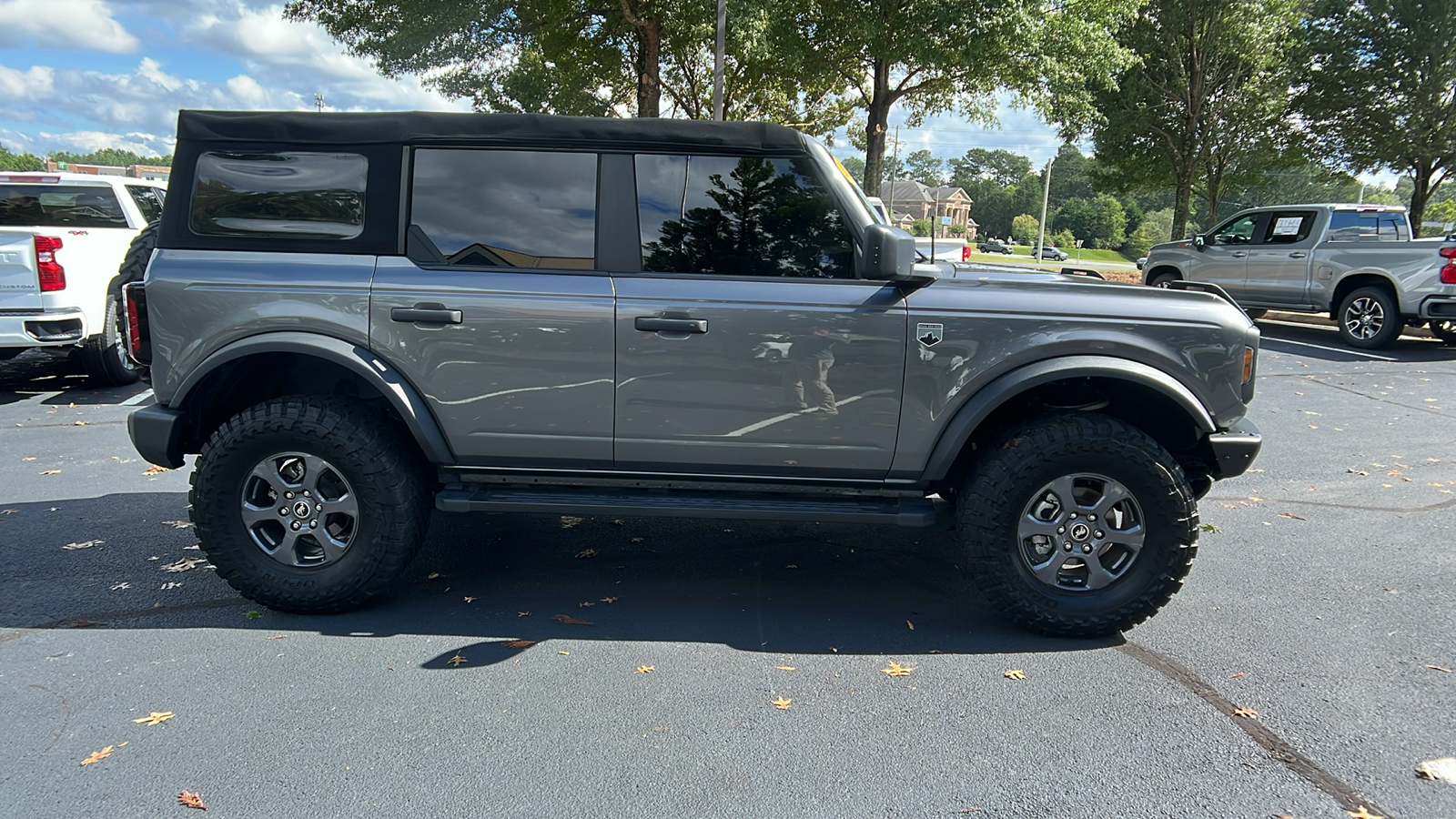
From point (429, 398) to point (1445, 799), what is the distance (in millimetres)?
3688

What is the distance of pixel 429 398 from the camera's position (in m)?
3.71

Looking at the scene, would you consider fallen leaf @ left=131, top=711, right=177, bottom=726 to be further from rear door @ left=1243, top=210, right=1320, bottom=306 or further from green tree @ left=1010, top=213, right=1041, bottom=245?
green tree @ left=1010, top=213, right=1041, bottom=245

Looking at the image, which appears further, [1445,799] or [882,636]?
[882,636]

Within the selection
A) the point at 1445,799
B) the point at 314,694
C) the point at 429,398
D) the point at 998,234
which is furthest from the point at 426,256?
the point at 998,234

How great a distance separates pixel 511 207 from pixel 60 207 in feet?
23.8

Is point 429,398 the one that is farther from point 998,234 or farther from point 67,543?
point 998,234

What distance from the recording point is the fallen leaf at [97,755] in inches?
109

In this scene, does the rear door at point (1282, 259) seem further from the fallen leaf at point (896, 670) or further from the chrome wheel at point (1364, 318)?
the fallen leaf at point (896, 670)

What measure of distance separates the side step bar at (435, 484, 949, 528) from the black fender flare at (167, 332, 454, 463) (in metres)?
0.33

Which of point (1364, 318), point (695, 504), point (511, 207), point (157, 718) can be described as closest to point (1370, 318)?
point (1364, 318)

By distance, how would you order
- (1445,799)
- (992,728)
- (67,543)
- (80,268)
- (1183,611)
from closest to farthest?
(1445,799) < (992,728) < (1183,611) < (67,543) < (80,268)

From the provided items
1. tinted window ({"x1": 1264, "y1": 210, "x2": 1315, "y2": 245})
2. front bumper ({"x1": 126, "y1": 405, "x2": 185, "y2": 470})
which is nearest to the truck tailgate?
front bumper ({"x1": 126, "y1": 405, "x2": 185, "y2": 470})

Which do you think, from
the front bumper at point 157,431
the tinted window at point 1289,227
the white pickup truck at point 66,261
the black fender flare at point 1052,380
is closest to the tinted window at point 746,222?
the black fender flare at point 1052,380

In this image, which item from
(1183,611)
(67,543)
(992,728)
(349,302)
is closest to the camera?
(992,728)
